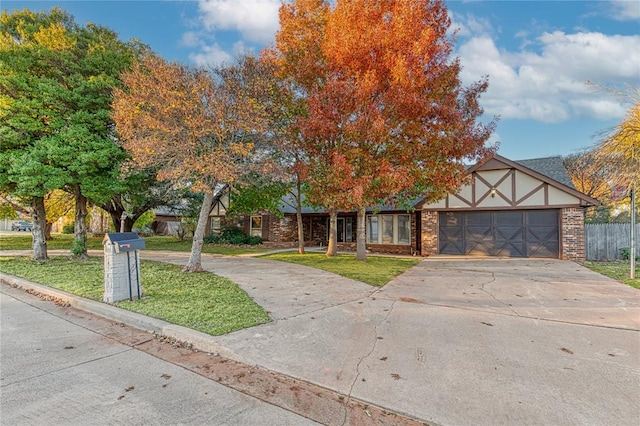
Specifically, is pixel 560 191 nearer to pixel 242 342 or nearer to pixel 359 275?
pixel 359 275

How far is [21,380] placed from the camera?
3539 millimetres

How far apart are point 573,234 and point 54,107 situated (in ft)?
67.9

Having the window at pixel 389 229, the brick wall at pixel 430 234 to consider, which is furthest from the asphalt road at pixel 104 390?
the window at pixel 389 229

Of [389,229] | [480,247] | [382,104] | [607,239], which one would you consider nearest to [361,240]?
[382,104]

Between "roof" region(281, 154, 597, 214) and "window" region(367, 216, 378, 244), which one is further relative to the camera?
"window" region(367, 216, 378, 244)

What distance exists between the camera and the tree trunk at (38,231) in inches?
481

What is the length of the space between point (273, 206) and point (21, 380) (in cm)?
1478

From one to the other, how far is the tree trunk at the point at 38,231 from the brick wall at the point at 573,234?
20.8 metres

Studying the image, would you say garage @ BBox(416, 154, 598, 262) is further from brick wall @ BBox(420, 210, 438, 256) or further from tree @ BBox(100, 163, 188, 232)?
tree @ BBox(100, 163, 188, 232)

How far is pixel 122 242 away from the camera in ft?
21.4

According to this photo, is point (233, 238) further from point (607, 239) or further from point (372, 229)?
point (607, 239)

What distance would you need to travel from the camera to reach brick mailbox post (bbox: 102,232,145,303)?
6.43 meters

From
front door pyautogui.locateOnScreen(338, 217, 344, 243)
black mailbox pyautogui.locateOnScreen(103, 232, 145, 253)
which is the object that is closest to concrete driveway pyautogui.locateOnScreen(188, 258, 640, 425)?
black mailbox pyautogui.locateOnScreen(103, 232, 145, 253)

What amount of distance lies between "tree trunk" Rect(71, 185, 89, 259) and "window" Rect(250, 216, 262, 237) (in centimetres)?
1049
